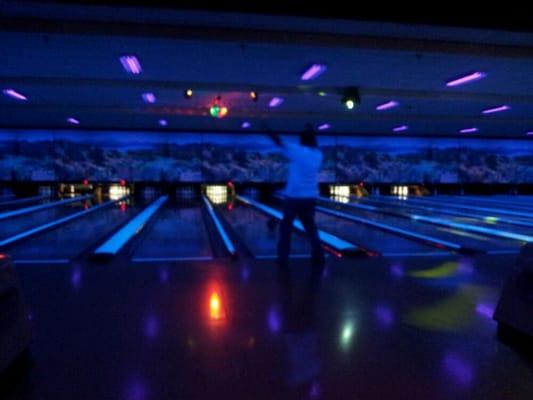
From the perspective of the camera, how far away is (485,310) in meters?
3.10

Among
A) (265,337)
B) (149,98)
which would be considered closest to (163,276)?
(265,337)

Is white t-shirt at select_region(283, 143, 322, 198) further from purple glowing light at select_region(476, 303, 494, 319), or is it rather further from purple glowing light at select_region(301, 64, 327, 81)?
purple glowing light at select_region(301, 64, 327, 81)

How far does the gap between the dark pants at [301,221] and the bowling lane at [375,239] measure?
1124 millimetres

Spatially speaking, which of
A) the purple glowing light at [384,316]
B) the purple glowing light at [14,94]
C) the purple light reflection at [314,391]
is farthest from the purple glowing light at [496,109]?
the purple light reflection at [314,391]

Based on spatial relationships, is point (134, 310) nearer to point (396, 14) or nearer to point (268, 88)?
point (396, 14)

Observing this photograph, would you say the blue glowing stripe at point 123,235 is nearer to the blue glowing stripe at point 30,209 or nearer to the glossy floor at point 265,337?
the glossy floor at point 265,337

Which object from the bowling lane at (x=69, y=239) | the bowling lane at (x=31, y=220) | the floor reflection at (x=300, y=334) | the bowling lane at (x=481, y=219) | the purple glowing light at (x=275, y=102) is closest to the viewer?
the floor reflection at (x=300, y=334)

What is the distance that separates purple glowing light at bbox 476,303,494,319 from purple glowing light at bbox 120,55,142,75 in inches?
216

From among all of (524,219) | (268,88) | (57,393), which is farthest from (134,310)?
(524,219)

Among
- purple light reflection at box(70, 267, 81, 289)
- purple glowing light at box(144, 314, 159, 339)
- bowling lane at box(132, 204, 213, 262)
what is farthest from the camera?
bowling lane at box(132, 204, 213, 262)

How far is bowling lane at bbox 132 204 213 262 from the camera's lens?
526 centimetres

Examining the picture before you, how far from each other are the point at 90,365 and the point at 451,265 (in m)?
3.45

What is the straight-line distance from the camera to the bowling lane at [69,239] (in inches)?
213

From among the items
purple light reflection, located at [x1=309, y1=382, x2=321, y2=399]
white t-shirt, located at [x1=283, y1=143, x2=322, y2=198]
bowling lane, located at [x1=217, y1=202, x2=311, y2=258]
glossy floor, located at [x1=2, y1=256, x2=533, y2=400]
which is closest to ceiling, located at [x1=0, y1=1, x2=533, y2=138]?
bowling lane, located at [x1=217, y1=202, x2=311, y2=258]
